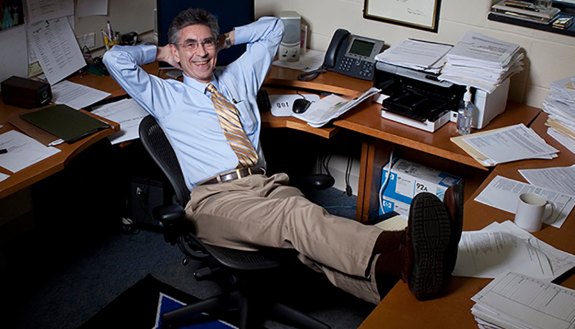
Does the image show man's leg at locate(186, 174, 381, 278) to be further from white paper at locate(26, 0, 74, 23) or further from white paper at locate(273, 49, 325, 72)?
white paper at locate(26, 0, 74, 23)

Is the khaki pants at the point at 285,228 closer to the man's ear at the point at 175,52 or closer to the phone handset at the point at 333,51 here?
the man's ear at the point at 175,52

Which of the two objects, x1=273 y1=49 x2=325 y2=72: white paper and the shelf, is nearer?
the shelf

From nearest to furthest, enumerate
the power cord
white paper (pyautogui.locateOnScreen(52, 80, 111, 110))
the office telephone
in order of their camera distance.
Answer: white paper (pyautogui.locateOnScreen(52, 80, 111, 110)), the office telephone, the power cord

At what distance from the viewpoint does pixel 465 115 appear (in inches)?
94.7

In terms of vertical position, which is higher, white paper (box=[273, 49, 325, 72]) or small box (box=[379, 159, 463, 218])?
white paper (box=[273, 49, 325, 72])

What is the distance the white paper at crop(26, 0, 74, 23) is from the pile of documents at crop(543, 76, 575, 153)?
2.33 metres

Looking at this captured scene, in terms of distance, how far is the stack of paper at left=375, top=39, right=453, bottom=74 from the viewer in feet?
8.25

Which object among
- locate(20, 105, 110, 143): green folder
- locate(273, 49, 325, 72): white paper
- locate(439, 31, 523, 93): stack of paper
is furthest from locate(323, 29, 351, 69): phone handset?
locate(20, 105, 110, 143): green folder

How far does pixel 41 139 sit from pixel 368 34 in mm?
1719

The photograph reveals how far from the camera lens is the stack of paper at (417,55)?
251 cm

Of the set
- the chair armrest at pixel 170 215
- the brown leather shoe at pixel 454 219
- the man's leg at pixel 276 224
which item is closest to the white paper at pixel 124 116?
the man's leg at pixel 276 224

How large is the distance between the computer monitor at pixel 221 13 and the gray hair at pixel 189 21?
41 cm

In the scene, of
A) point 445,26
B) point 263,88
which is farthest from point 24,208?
point 445,26

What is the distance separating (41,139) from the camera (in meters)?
2.27
